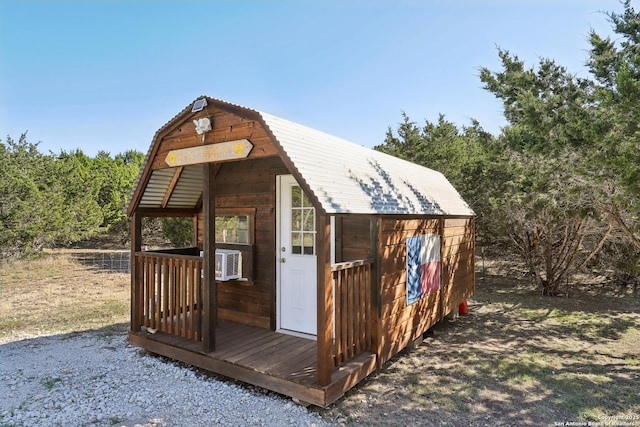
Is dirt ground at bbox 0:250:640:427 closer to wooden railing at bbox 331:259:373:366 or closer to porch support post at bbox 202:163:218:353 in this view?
wooden railing at bbox 331:259:373:366

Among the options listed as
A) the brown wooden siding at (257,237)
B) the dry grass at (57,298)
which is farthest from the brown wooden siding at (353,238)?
the dry grass at (57,298)

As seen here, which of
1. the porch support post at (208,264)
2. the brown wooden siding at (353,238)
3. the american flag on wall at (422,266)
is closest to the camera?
the porch support post at (208,264)

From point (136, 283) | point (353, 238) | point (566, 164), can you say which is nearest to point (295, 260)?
point (353, 238)

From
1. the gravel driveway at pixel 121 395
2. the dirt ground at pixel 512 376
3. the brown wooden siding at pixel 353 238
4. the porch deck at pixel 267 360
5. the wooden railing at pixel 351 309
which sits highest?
the brown wooden siding at pixel 353 238

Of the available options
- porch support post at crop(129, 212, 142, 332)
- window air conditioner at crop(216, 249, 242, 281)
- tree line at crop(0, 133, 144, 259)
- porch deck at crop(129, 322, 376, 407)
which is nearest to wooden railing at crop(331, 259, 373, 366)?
porch deck at crop(129, 322, 376, 407)

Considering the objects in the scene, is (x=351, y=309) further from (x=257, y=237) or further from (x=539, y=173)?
(x=539, y=173)

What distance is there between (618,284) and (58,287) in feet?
49.3

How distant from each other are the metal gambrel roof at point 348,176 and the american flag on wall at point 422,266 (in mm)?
424

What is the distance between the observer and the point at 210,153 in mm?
3932

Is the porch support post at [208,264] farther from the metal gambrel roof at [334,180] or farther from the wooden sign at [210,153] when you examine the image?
the metal gambrel roof at [334,180]

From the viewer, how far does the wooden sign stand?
12.0 feet

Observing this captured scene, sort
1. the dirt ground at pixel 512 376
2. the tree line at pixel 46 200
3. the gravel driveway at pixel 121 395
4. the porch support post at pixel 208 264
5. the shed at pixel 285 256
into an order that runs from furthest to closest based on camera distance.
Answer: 1. the tree line at pixel 46 200
2. the porch support post at pixel 208 264
3. the shed at pixel 285 256
4. the dirt ground at pixel 512 376
5. the gravel driveway at pixel 121 395

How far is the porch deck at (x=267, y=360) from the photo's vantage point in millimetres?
3244

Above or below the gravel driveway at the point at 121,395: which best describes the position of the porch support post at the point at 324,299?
above
